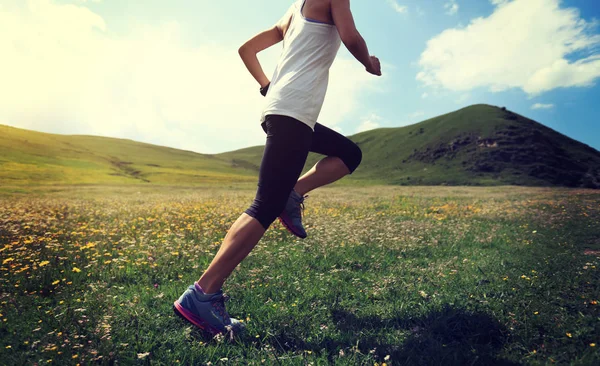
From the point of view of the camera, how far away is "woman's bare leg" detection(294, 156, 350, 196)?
463 centimetres

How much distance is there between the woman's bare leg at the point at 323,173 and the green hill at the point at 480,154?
353 feet

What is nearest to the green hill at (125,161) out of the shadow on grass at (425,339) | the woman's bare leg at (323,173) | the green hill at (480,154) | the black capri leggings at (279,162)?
the woman's bare leg at (323,173)

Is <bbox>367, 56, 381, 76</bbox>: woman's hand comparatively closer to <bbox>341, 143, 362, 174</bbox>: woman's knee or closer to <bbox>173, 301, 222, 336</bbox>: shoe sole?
<bbox>341, 143, 362, 174</bbox>: woman's knee

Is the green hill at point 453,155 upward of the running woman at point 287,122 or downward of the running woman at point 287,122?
upward

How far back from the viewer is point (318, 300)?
4.51 m

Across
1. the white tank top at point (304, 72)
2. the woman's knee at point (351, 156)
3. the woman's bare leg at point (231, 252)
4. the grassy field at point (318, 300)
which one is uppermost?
the white tank top at point (304, 72)

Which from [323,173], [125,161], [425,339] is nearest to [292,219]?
[323,173]

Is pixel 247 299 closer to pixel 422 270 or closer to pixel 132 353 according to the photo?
pixel 132 353

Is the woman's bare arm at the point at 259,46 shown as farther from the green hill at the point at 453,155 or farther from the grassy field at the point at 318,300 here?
the green hill at the point at 453,155

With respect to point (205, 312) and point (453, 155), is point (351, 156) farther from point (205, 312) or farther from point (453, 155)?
point (453, 155)

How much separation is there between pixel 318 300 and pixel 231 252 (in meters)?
1.44

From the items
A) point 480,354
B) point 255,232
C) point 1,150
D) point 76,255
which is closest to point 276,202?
point 255,232

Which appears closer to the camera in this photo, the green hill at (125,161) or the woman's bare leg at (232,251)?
the woman's bare leg at (232,251)

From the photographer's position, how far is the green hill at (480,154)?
120812 millimetres
